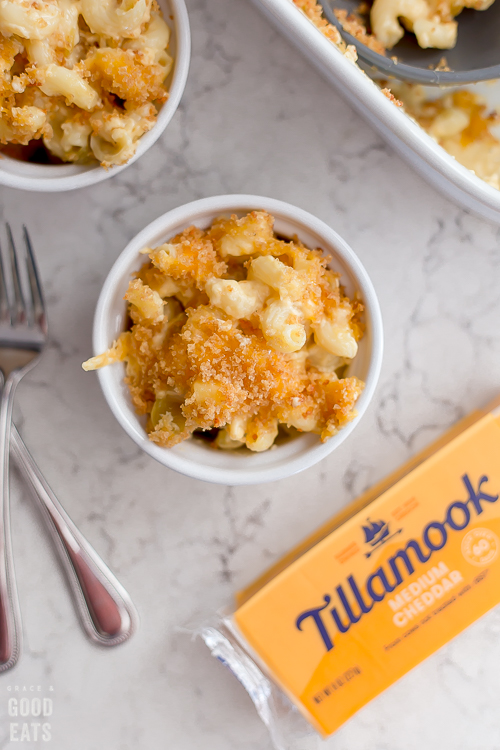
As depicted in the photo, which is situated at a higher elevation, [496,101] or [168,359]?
[496,101]

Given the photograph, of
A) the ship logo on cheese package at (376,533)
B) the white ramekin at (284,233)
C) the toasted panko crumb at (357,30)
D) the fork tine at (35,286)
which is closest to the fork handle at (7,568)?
the fork tine at (35,286)

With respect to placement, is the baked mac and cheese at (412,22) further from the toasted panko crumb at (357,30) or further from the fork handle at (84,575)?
the fork handle at (84,575)

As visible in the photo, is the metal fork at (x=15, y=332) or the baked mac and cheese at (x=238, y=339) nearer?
the baked mac and cheese at (x=238, y=339)

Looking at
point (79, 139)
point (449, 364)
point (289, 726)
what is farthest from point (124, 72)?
point (289, 726)

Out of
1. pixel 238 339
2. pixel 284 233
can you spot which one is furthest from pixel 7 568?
pixel 284 233

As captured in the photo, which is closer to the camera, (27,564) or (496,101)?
(496,101)

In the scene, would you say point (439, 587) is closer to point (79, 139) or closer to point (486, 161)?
point (486, 161)

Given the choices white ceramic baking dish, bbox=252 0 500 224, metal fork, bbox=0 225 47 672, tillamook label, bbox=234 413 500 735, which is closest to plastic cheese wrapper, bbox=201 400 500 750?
tillamook label, bbox=234 413 500 735
